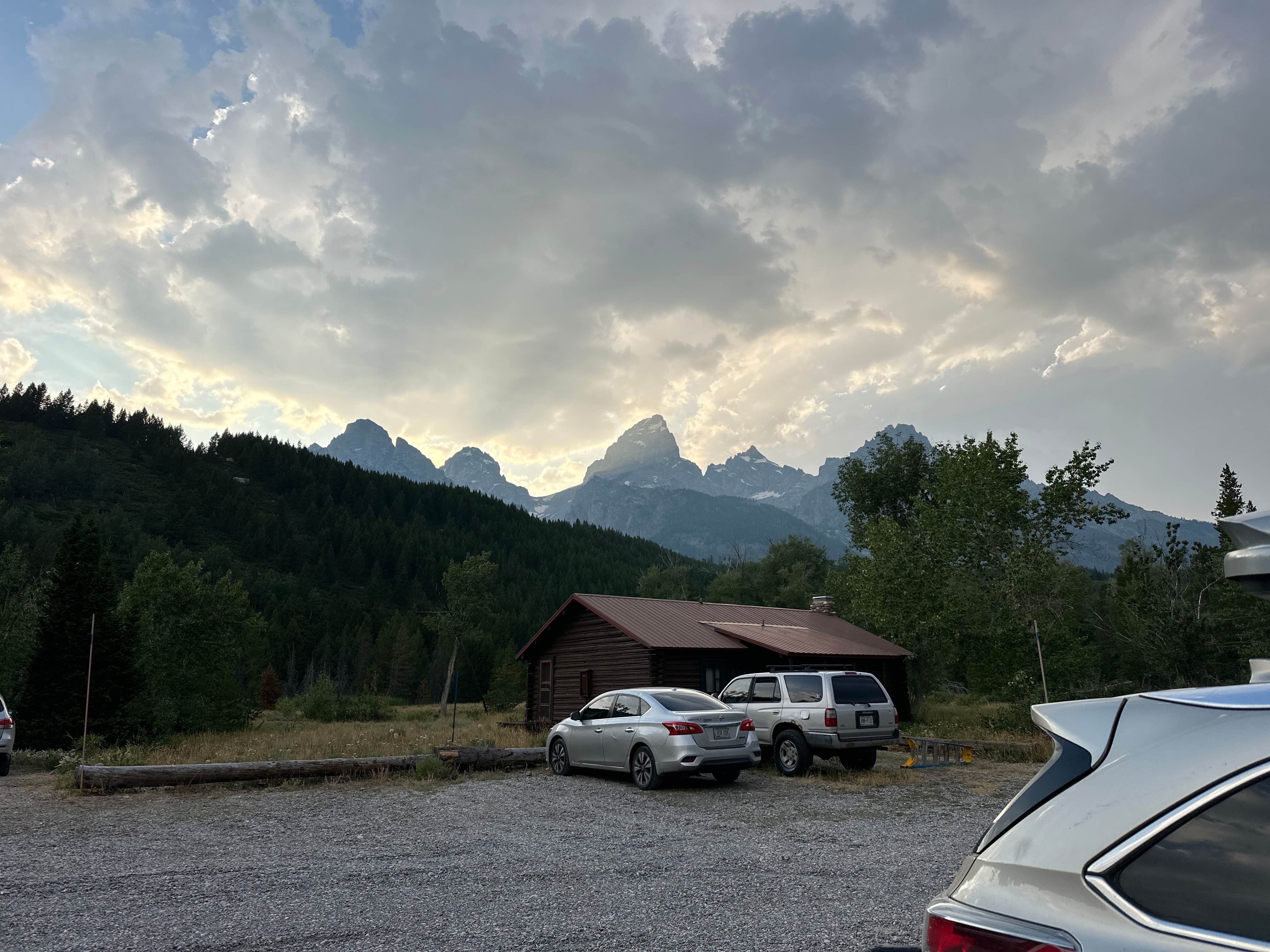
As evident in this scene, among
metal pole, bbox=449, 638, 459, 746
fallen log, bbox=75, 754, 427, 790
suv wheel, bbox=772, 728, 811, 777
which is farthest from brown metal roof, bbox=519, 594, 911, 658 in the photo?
fallen log, bbox=75, 754, 427, 790

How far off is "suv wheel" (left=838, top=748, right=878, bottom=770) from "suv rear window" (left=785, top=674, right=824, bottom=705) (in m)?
1.59

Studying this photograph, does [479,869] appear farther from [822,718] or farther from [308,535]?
[308,535]

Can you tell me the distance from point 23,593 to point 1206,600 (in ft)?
163

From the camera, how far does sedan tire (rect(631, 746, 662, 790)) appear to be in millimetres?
13648

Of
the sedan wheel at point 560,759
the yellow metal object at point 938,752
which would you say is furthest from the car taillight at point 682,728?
the yellow metal object at point 938,752

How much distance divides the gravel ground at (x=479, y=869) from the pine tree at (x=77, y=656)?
13.1 metres

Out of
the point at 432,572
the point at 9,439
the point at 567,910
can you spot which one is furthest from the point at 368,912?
the point at 9,439

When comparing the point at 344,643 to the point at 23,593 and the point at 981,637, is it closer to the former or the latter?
the point at 23,593

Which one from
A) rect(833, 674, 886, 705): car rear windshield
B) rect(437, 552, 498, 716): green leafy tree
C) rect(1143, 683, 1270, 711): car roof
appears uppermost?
rect(437, 552, 498, 716): green leafy tree

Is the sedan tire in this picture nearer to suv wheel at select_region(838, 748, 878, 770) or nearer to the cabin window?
suv wheel at select_region(838, 748, 878, 770)

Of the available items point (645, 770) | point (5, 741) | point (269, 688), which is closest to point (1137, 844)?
point (645, 770)

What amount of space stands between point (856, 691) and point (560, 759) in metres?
6.40

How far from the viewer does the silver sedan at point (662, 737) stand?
13.5 metres

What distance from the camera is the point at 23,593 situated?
28.4m
